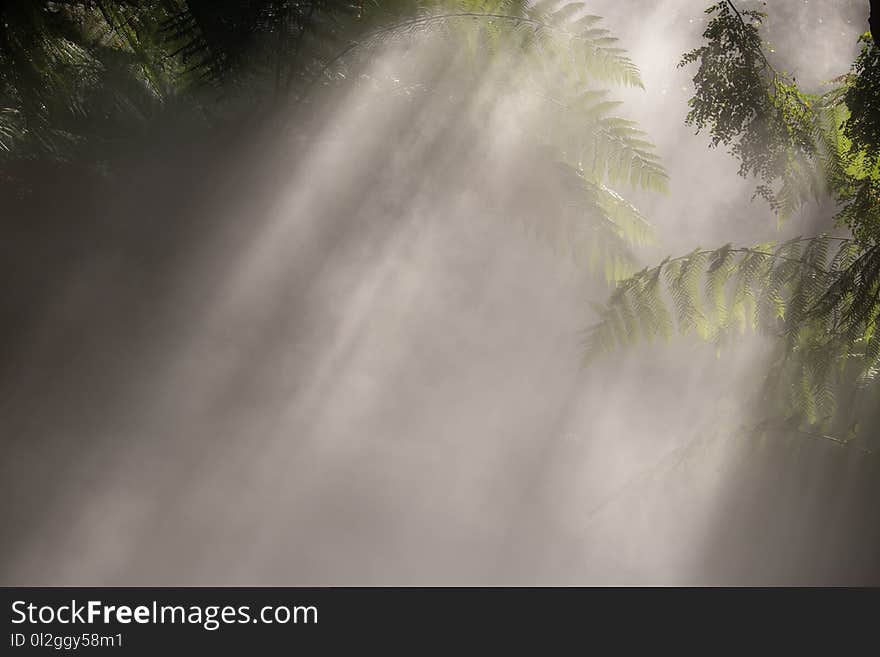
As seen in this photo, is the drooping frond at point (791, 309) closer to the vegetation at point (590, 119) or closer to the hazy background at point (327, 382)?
the vegetation at point (590, 119)

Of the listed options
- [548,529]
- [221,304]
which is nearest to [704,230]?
[548,529]

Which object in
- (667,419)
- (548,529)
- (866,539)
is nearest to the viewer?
(866,539)

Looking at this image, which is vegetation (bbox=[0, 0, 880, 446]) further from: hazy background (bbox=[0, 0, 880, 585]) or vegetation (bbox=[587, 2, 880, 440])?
hazy background (bbox=[0, 0, 880, 585])

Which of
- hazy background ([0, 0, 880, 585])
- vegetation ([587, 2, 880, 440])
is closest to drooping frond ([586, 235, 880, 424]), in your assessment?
vegetation ([587, 2, 880, 440])

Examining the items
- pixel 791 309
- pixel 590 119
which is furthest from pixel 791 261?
A: pixel 590 119

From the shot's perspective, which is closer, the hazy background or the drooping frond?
the drooping frond

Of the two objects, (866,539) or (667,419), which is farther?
(667,419)

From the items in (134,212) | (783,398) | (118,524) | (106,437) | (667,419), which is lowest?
(783,398)

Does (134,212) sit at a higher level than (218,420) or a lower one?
higher

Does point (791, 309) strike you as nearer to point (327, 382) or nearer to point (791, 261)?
point (791, 261)

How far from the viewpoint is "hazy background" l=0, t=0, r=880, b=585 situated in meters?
2.39

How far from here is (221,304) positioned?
8.98 ft

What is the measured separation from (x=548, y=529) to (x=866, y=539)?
1.95 metres
